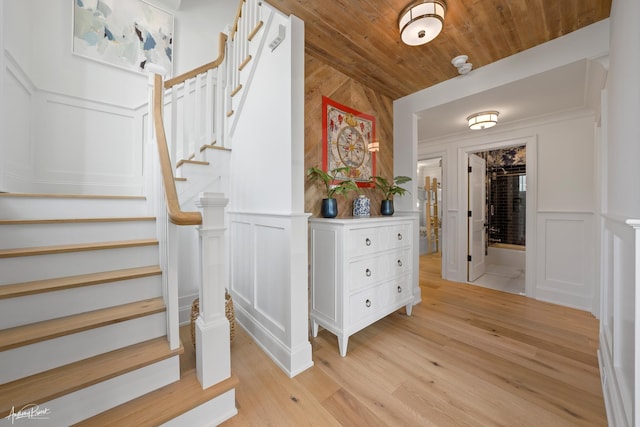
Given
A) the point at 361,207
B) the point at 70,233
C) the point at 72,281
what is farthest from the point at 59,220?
the point at 361,207

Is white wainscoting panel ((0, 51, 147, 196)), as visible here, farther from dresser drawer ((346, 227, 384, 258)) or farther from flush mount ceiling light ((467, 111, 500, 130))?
flush mount ceiling light ((467, 111, 500, 130))

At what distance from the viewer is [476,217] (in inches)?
145

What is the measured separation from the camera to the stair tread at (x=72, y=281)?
113 cm

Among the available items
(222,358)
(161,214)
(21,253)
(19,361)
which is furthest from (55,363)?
(161,214)

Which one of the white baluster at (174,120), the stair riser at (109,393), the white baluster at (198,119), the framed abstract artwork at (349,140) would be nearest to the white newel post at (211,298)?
the stair riser at (109,393)

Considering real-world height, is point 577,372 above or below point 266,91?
below

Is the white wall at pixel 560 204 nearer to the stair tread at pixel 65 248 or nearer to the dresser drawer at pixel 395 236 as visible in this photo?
the dresser drawer at pixel 395 236

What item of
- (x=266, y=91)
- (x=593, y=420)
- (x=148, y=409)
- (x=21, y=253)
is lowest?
(x=593, y=420)

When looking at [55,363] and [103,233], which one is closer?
[55,363]

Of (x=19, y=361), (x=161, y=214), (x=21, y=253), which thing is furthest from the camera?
(x=161, y=214)

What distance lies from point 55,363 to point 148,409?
50 cm

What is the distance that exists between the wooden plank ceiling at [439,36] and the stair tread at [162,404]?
7.64 ft

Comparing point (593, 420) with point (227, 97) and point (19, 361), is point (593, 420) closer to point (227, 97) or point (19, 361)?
point (19, 361)

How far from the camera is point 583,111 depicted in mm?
2605
